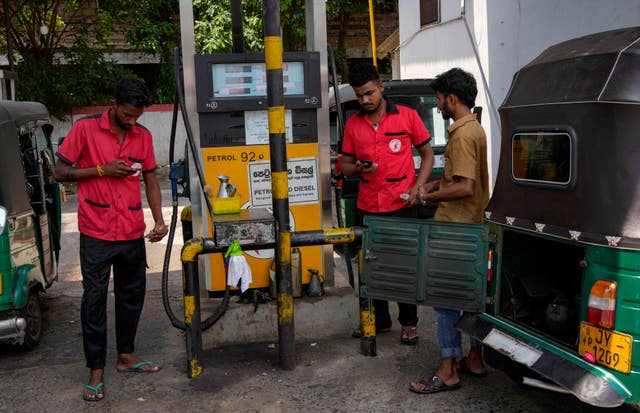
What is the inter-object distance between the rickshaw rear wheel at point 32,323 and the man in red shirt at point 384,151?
268 centimetres

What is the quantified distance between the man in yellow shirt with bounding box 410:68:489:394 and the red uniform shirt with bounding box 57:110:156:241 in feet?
6.33

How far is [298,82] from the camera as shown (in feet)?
17.0

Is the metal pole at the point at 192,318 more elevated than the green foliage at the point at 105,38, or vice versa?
the green foliage at the point at 105,38

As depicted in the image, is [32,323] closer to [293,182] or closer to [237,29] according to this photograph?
[293,182]

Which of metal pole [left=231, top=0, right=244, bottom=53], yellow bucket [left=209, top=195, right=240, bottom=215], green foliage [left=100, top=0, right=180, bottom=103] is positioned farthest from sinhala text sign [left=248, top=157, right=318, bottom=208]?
green foliage [left=100, top=0, right=180, bottom=103]

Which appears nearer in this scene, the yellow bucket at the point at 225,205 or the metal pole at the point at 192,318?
the metal pole at the point at 192,318

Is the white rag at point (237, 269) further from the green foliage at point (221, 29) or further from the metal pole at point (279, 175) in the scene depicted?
the green foliage at point (221, 29)

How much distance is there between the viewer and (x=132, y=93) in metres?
4.23

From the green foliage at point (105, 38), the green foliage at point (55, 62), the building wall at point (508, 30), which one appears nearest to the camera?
the building wall at point (508, 30)

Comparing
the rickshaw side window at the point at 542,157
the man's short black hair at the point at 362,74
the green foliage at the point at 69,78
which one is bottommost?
the rickshaw side window at the point at 542,157

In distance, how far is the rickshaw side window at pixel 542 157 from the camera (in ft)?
11.6

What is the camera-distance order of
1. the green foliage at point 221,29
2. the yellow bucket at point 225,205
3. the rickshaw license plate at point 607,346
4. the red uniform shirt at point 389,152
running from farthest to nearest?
the green foliage at point 221,29 < the red uniform shirt at point 389,152 < the yellow bucket at point 225,205 < the rickshaw license plate at point 607,346

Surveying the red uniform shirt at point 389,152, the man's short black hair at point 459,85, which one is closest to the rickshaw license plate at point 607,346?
the man's short black hair at point 459,85

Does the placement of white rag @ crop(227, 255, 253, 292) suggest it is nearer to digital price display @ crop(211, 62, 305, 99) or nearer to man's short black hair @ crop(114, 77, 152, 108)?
man's short black hair @ crop(114, 77, 152, 108)
